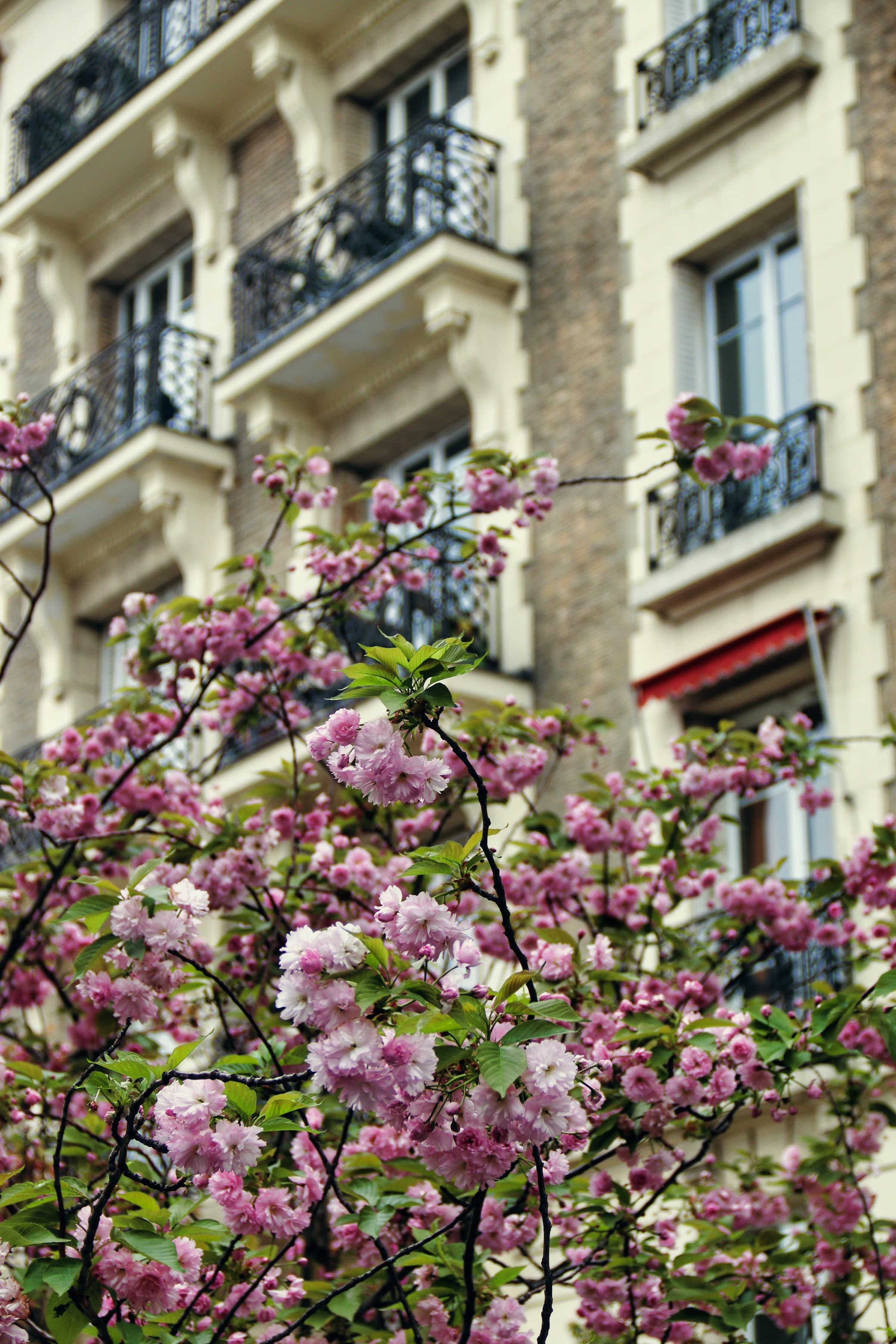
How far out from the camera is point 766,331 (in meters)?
14.1

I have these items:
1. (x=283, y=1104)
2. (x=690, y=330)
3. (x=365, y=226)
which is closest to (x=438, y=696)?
(x=283, y=1104)

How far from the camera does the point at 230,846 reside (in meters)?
8.73

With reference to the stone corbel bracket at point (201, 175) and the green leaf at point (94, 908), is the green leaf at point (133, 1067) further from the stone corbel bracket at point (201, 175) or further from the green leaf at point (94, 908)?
the stone corbel bracket at point (201, 175)

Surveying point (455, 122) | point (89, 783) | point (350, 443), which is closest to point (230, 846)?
point (89, 783)

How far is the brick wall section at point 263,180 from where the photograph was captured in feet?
62.3

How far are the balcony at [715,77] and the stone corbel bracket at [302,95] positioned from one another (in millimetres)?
3931

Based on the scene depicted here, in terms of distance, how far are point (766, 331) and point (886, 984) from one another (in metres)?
8.89

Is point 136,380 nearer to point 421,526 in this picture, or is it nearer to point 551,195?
point 551,195

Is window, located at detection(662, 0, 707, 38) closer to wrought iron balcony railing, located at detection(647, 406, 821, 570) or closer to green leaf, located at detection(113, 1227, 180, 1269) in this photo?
wrought iron balcony railing, located at detection(647, 406, 821, 570)

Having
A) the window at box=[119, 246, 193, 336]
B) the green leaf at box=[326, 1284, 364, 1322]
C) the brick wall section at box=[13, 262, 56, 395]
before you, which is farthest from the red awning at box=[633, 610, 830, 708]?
the brick wall section at box=[13, 262, 56, 395]

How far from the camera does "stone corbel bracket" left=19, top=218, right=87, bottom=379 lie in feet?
70.4

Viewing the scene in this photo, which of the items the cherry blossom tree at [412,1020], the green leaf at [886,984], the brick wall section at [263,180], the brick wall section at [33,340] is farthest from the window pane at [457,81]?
the green leaf at [886,984]

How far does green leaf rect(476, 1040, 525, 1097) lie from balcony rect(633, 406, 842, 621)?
778cm

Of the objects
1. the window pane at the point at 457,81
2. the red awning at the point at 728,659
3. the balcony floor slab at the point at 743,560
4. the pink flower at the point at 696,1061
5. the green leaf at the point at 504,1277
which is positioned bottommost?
the green leaf at the point at 504,1277
